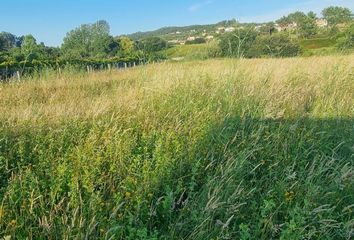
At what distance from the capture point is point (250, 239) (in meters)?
1.76

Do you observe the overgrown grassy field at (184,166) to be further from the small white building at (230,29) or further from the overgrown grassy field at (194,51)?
the overgrown grassy field at (194,51)

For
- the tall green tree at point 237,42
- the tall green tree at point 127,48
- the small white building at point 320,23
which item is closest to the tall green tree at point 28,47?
the tall green tree at point 127,48

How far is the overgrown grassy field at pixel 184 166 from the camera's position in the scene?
1829 mm

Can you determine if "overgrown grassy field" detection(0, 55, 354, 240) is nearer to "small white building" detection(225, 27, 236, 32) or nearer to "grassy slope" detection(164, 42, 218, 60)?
"small white building" detection(225, 27, 236, 32)

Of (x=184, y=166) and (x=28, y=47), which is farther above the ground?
(x=28, y=47)

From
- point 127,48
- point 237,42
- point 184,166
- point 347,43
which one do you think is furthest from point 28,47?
point 347,43

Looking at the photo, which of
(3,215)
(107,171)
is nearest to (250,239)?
(107,171)

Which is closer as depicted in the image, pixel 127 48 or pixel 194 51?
pixel 194 51

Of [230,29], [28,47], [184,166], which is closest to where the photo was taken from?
[184,166]

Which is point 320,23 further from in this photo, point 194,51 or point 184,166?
point 184,166

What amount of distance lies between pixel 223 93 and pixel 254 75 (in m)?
1.66

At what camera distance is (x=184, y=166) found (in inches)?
98.9

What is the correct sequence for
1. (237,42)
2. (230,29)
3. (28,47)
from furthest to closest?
(28,47) → (230,29) → (237,42)

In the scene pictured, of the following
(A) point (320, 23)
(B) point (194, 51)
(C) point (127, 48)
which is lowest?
(B) point (194, 51)
